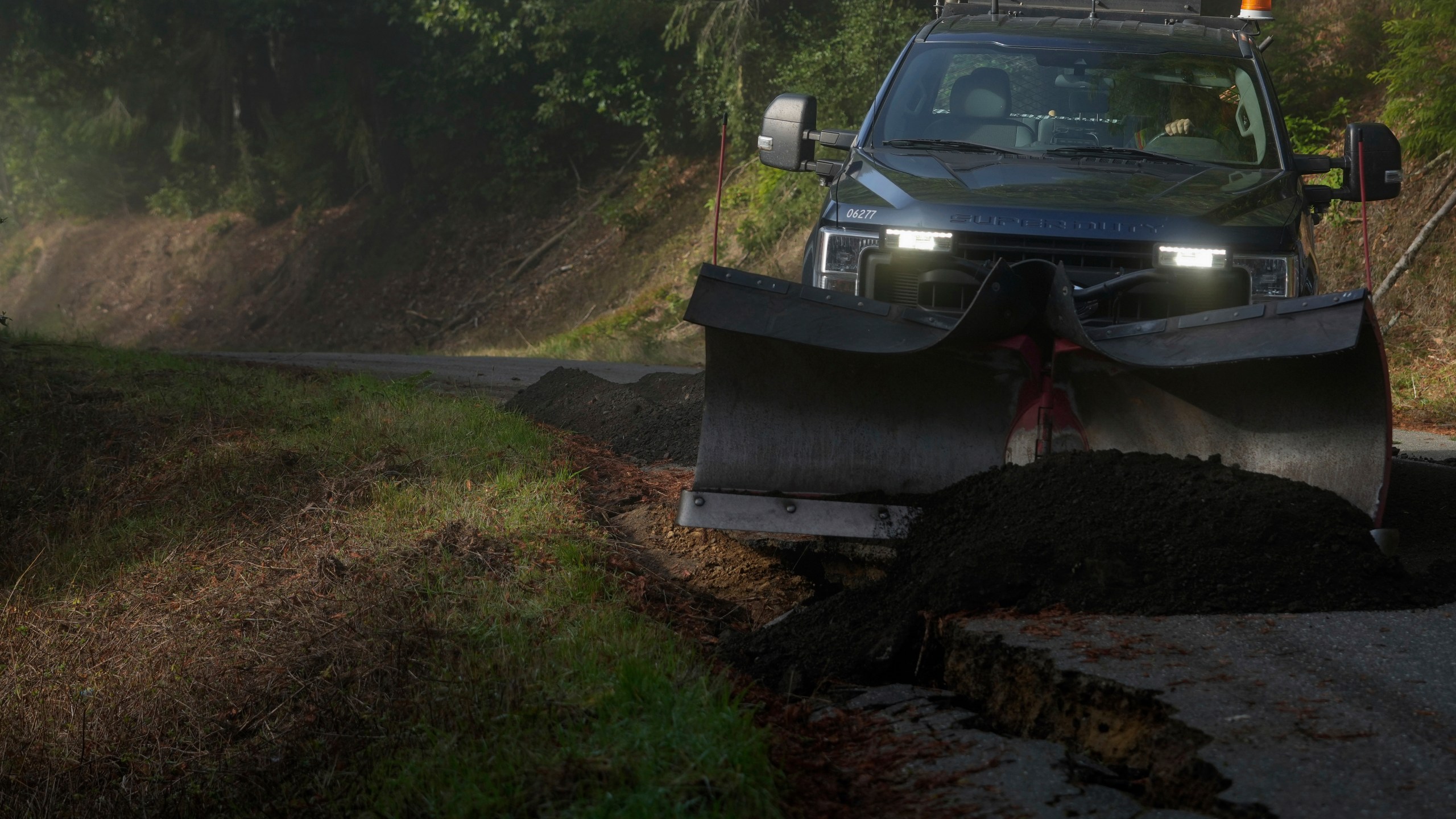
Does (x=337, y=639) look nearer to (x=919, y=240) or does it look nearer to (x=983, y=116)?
(x=919, y=240)

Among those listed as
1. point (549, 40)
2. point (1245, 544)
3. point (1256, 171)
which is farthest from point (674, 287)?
point (1245, 544)

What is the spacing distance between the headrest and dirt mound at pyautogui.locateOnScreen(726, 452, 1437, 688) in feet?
7.13

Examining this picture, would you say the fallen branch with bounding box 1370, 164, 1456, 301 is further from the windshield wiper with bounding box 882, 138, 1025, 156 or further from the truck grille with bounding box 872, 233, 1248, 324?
the truck grille with bounding box 872, 233, 1248, 324

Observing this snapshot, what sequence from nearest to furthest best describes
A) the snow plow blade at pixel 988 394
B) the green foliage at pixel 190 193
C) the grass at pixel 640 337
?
the snow plow blade at pixel 988 394 < the grass at pixel 640 337 < the green foliage at pixel 190 193

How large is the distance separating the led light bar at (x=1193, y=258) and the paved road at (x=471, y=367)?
5.90 meters

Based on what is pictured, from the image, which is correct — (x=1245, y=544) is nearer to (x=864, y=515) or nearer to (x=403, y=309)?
(x=864, y=515)

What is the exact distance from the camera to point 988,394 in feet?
15.5

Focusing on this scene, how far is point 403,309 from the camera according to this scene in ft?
81.4

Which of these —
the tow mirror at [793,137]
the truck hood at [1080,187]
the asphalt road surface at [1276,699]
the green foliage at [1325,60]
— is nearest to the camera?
the asphalt road surface at [1276,699]

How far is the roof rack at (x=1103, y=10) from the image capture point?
22.4 feet

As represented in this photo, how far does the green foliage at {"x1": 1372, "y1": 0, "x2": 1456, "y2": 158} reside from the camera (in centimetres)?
1092

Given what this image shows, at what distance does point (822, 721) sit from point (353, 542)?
2779 millimetres

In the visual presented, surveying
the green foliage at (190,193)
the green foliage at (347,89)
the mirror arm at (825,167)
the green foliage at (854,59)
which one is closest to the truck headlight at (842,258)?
the mirror arm at (825,167)

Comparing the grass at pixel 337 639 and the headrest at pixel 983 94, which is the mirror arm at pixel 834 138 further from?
the grass at pixel 337 639
